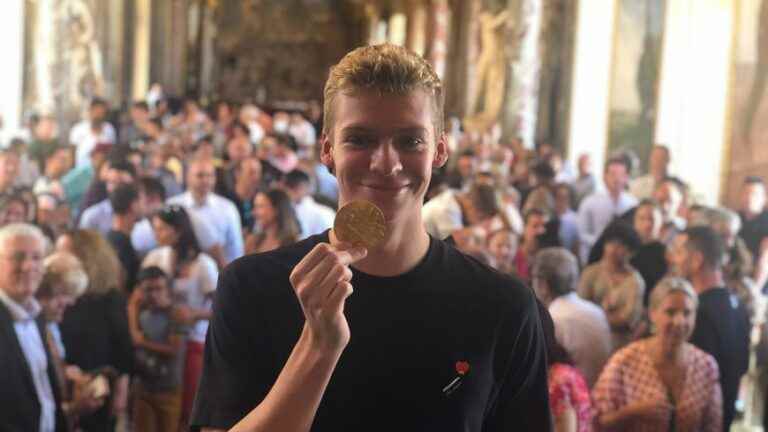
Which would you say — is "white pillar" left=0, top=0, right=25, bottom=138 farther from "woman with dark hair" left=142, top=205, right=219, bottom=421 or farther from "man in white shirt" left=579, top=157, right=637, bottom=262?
"woman with dark hair" left=142, top=205, right=219, bottom=421

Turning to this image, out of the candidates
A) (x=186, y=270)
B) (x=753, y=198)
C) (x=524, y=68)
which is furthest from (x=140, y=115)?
(x=186, y=270)

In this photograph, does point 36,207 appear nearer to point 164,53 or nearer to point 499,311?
point 499,311

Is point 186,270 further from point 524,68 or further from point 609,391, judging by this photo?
point 524,68

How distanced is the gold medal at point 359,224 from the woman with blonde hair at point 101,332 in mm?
4671

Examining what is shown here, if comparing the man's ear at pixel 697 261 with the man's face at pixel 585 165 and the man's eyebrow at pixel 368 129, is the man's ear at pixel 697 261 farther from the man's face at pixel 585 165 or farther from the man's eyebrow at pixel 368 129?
the man's face at pixel 585 165

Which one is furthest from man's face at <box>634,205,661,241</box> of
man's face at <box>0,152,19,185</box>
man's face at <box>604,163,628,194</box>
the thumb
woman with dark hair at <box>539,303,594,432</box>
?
the thumb

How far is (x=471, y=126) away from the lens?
2933 cm

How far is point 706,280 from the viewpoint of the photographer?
25.8 ft

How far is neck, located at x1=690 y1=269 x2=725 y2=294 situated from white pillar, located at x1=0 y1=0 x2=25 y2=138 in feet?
50.6

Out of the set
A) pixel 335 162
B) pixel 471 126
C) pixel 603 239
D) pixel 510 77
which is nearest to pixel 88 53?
pixel 510 77

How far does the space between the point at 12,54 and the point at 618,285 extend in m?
15.5

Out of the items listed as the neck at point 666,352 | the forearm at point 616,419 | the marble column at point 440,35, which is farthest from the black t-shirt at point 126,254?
→ the marble column at point 440,35

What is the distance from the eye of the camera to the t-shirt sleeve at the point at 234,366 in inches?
100

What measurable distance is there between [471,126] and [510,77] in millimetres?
5718
